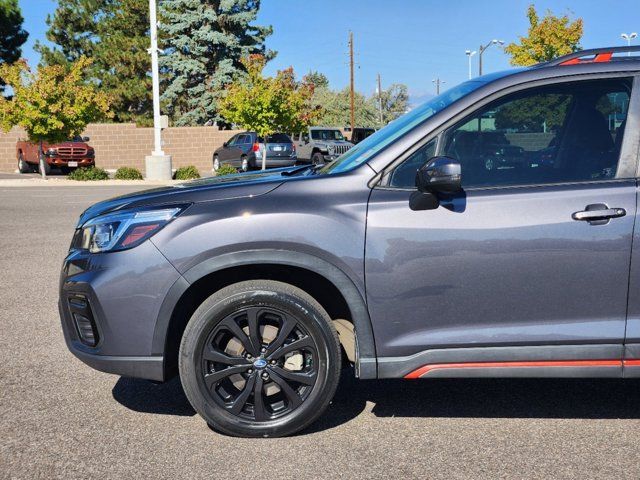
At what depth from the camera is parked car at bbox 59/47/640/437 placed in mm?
3727

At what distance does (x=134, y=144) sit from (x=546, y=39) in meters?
22.1

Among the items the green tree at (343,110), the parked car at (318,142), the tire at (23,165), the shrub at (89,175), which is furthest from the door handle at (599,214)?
the green tree at (343,110)

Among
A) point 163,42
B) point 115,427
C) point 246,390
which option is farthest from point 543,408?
point 163,42

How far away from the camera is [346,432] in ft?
13.4

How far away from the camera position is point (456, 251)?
3.72 meters

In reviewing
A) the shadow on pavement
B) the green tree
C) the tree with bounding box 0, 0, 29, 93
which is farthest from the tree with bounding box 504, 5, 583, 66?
the green tree

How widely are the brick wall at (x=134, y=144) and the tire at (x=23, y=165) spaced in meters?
4.74

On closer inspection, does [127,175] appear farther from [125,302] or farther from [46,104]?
[125,302]

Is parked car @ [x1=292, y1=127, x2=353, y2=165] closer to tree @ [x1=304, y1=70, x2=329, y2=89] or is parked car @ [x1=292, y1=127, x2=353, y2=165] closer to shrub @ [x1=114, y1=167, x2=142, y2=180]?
shrub @ [x1=114, y1=167, x2=142, y2=180]

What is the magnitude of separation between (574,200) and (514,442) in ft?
4.07

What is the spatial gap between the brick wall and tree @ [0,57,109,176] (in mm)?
11987

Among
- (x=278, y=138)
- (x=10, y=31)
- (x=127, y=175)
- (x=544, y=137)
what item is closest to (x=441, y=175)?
(x=544, y=137)

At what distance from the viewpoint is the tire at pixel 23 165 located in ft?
114

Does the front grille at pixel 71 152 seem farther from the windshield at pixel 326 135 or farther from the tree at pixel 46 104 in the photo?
the windshield at pixel 326 135
